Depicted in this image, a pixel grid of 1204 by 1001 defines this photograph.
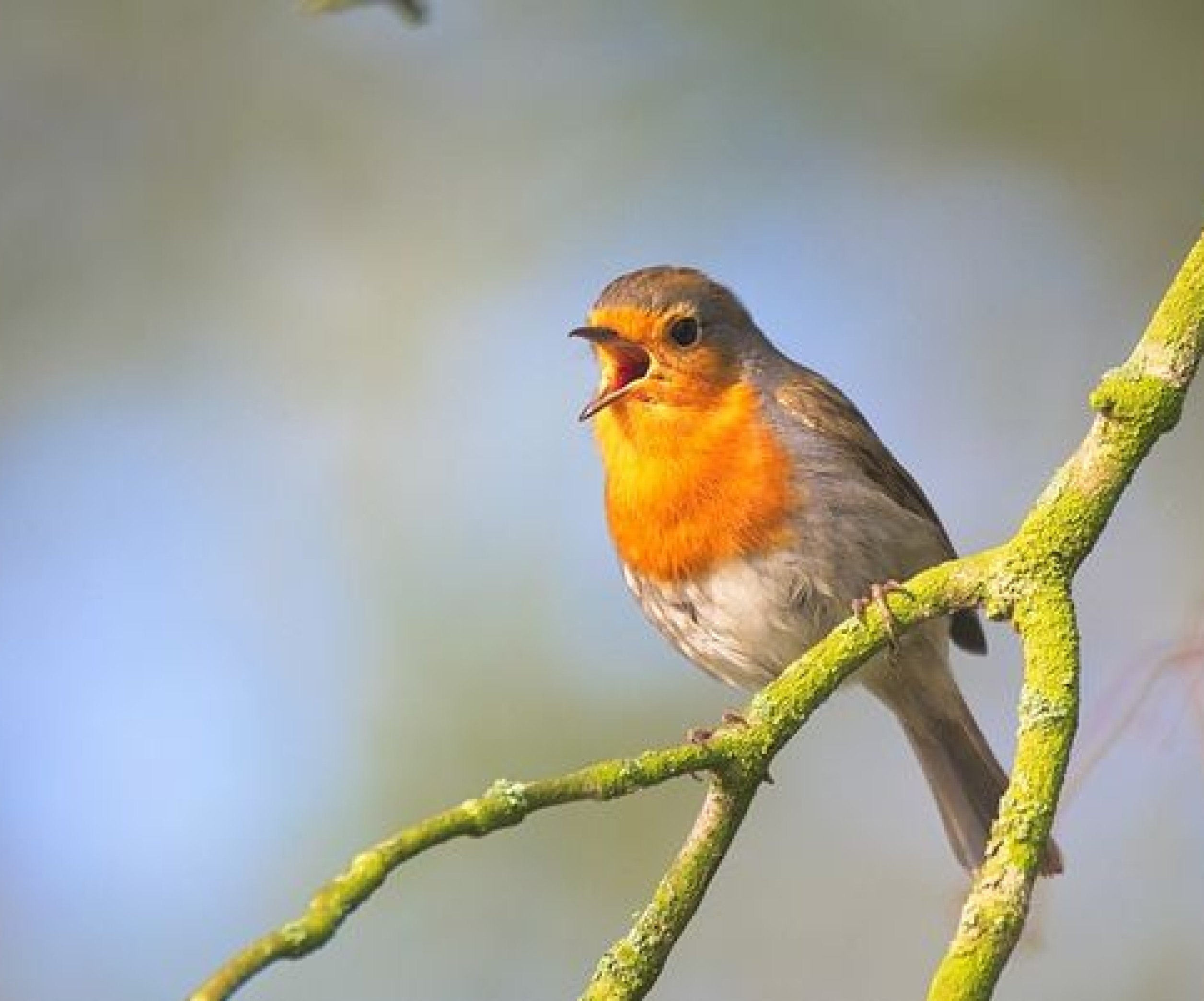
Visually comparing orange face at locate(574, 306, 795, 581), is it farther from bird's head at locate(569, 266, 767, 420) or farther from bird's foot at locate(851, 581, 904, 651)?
bird's foot at locate(851, 581, 904, 651)

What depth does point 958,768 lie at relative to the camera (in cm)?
457

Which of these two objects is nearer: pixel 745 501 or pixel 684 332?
pixel 745 501

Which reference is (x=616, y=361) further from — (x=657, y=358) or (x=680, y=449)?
(x=680, y=449)

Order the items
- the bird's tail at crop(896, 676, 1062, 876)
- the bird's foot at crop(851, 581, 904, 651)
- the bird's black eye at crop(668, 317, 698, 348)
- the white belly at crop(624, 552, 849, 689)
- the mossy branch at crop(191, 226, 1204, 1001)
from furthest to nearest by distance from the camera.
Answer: the bird's tail at crop(896, 676, 1062, 876) < the bird's black eye at crop(668, 317, 698, 348) < the white belly at crop(624, 552, 849, 689) < the bird's foot at crop(851, 581, 904, 651) < the mossy branch at crop(191, 226, 1204, 1001)

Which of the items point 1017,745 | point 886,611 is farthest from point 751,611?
point 1017,745

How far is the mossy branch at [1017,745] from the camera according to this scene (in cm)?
171

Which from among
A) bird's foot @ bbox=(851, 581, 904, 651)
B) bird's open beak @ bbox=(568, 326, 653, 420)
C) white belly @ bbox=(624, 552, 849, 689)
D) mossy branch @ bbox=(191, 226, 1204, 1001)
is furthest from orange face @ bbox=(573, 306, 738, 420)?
mossy branch @ bbox=(191, 226, 1204, 1001)

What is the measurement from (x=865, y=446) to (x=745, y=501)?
425mm

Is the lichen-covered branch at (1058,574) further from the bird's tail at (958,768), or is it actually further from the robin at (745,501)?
the bird's tail at (958,768)

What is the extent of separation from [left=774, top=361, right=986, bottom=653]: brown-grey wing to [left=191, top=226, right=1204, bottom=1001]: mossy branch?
6.21ft

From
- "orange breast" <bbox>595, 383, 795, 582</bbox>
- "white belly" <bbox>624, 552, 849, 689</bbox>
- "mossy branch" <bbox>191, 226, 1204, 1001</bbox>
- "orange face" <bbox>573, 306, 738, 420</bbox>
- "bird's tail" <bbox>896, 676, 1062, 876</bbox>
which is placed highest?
"orange face" <bbox>573, 306, 738, 420</bbox>

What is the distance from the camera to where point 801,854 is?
6145mm

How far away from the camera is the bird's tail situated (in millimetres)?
4488

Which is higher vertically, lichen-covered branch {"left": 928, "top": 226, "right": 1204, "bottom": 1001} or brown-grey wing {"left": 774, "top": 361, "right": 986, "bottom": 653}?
brown-grey wing {"left": 774, "top": 361, "right": 986, "bottom": 653}
